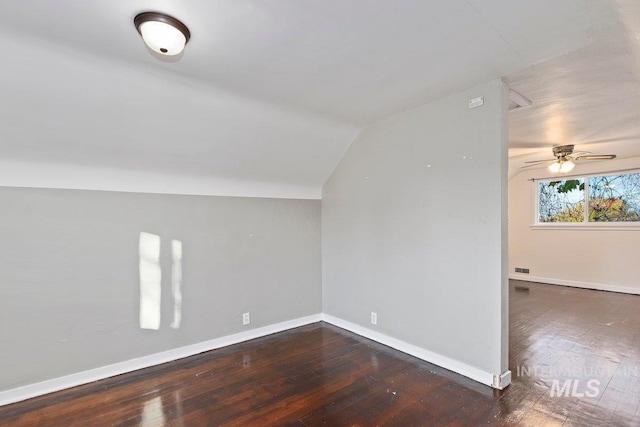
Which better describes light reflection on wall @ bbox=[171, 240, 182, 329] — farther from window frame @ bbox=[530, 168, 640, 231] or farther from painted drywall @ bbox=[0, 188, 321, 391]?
window frame @ bbox=[530, 168, 640, 231]

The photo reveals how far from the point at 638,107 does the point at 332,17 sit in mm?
3291

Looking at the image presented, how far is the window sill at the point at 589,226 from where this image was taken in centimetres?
524

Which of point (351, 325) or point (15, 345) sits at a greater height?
point (15, 345)

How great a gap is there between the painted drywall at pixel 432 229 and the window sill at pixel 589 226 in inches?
190

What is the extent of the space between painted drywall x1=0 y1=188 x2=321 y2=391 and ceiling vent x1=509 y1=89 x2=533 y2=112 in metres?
2.52

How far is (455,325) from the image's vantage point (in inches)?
103

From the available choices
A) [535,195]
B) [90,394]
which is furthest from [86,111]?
[535,195]

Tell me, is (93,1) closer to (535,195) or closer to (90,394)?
(90,394)

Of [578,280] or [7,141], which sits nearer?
[7,141]

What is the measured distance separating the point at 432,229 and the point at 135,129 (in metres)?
2.65

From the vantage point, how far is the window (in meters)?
5.34
